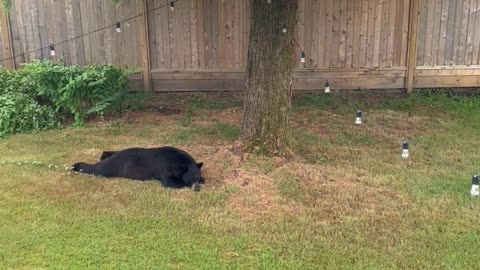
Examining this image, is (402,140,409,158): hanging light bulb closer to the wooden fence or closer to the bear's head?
the bear's head

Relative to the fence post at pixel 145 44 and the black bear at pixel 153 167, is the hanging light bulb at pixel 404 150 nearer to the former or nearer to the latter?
the black bear at pixel 153 167

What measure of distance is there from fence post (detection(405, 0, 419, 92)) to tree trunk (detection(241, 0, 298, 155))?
11.3ft

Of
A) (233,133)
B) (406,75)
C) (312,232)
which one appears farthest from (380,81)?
(312,232)

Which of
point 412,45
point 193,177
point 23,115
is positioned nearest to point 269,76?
point 193,177

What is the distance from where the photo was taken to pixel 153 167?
4.85 m

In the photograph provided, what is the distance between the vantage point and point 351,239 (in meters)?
3.74

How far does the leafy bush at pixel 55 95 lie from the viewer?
6516mm

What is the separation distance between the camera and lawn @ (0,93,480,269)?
3518 millimetres

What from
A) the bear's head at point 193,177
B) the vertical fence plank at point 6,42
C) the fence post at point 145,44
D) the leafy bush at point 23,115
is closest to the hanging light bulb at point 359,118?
the bear's head at point 193,177

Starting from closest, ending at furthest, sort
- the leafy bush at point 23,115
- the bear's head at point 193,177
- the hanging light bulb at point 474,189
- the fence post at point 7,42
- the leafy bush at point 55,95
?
the hanging light bulb at point 474,189, the bear's head at point 193,177, the leafy bush at point 23,115, the leafy bush at point 55,95, the fence post at point 7,42

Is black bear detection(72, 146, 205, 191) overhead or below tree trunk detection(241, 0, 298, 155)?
below

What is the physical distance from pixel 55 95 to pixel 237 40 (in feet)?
9.25

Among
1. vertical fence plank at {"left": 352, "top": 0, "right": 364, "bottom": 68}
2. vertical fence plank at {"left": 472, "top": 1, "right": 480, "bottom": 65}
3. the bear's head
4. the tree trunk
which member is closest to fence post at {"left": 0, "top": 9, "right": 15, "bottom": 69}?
the tree trunk

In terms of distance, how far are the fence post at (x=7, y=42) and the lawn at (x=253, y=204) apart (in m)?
2.24
